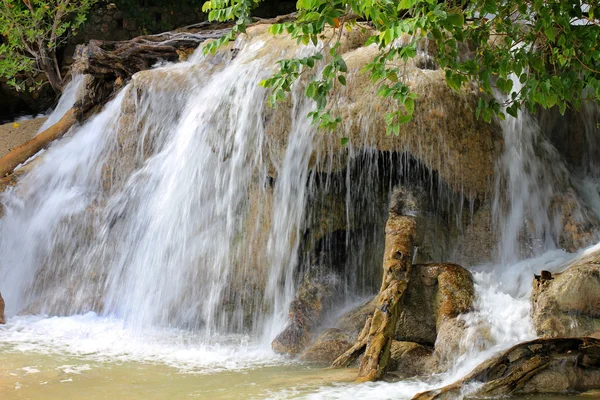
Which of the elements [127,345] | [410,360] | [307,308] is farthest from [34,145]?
[410,360]

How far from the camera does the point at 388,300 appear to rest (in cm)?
578

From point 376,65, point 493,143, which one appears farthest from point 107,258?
point 376,65

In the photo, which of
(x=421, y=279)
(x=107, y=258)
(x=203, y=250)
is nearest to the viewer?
(x=421, y=279)

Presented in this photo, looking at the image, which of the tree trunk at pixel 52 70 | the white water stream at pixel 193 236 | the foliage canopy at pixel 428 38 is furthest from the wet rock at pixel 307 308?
the tree trunk at pixel 52 70

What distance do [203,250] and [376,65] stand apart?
3.75 m

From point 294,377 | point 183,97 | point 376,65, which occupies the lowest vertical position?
point 294,377

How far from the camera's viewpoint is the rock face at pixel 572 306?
17.1 feet

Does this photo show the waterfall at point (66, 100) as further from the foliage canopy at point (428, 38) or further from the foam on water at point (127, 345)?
the foliage canopy at point (428, 38)

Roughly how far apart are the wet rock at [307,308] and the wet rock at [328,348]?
0.19m

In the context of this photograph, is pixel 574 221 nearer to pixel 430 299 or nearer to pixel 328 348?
pixel 430 299

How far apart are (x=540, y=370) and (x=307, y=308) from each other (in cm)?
270

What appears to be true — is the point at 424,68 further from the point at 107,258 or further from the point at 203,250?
the point at 107,258

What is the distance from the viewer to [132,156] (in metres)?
9.60

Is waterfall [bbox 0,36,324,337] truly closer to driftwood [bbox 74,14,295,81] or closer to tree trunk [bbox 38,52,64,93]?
driftwood [bbox 74,14,295,81]
